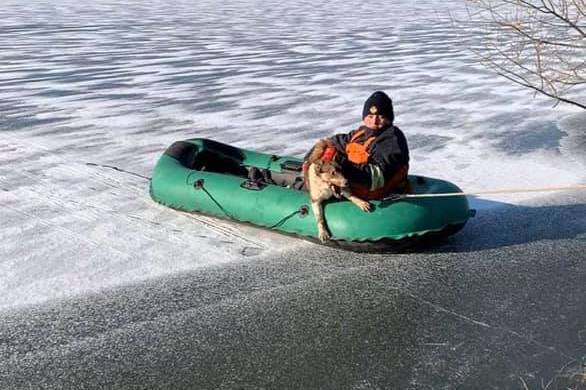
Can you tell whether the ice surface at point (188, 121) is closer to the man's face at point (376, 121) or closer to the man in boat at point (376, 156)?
the man in boat at point (376, 156)

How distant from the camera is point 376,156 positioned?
5.14 metres

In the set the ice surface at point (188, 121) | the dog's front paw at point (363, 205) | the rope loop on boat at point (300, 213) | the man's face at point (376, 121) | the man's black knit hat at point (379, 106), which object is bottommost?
the ice surface at point (188, 121)

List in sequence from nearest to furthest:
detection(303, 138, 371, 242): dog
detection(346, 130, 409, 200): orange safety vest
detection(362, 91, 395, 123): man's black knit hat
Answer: detection(303, 138, 371, 242): dog → detection(346, 130, 409, 200): orange safety vest → detection(362, 91, 395, 123): man's black knit hat

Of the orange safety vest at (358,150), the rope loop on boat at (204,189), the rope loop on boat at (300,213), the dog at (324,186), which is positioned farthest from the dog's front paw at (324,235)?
the rope loop on boat at (204,189)

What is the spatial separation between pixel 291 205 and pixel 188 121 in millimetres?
4122

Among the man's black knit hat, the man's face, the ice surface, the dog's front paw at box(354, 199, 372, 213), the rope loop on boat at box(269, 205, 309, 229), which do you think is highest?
the man's black knit hat

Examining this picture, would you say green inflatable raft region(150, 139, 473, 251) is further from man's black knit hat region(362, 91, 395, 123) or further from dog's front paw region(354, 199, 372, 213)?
man's black knit hat region(362, 91, 395, 123)

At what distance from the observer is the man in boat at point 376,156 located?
16.6ft

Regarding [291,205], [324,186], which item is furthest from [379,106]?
[291,205]

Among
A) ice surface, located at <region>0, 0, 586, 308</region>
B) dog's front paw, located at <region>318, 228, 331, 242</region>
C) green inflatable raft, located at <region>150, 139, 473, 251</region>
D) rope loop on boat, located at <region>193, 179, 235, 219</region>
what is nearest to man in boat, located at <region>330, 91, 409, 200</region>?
green inflatable raft, located at <region>150, 139, 473, 251</region>

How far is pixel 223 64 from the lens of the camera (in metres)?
13.4

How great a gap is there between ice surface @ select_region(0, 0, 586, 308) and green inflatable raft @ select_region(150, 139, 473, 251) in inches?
6.7

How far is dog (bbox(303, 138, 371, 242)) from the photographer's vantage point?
4977 millimetres

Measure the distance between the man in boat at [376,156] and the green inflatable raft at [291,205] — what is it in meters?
0.12
